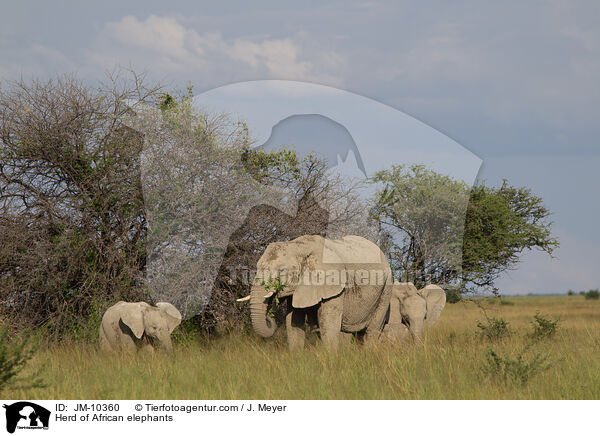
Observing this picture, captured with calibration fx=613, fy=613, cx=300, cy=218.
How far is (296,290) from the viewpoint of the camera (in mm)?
9953

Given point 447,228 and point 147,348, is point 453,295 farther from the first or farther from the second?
point 147,348

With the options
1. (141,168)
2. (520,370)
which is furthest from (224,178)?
(520,370)

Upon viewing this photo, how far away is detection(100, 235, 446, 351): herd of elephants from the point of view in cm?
998

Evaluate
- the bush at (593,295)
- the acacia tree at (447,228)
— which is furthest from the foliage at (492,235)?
the bush at (593,295)

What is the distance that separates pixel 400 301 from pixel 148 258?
17.4ft

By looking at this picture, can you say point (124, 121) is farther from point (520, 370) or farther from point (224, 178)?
point (520, 370)

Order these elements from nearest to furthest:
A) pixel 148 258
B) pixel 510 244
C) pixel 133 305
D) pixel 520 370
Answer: pixel 520 370, pixel 133 305, pixel 148 258, pixel 510 244

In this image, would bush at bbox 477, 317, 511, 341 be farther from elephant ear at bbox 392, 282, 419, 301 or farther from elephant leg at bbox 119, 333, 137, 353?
elephant leg at bbox 119, 333, 137, 353

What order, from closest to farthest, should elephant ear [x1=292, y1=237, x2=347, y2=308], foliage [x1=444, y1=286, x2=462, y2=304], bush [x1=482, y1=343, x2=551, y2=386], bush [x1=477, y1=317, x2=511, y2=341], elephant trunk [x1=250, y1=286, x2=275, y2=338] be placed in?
1. bush [x1=482, y1=343, x2=551, y2=386]
2. elephant ear [x1=292, y1=237, x2=347, y2=308]
3. elephant trunk [x1=250, y1=286, x2=275, y2=338]
4. bush [x1=477, y1=317, x2=511, y2=341]
5. foliage [x1=444, y1=286, x2=462, y2=304]

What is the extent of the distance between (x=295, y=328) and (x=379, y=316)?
7.48ft

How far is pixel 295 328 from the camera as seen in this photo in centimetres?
1052
